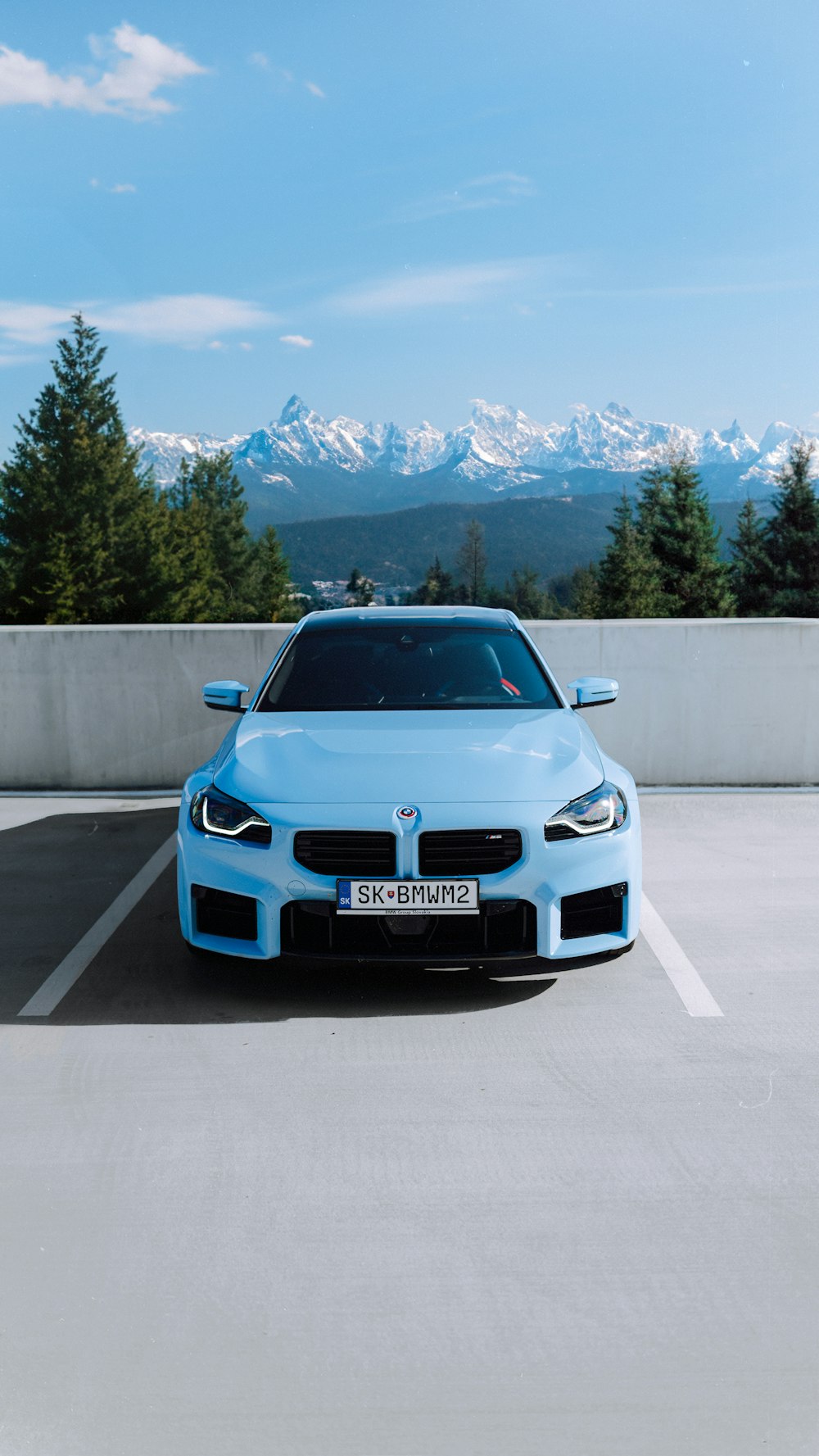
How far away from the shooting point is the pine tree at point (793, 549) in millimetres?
84375

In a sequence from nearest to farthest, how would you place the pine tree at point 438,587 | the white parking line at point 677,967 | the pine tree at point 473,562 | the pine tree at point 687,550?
the white parking line at point 677,967 → the pine tree at point 687,550 → the pine tree at point 438,587 → the pine tree at point 473,562

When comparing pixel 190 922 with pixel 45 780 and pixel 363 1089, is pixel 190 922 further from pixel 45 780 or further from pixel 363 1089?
pixel 45 780

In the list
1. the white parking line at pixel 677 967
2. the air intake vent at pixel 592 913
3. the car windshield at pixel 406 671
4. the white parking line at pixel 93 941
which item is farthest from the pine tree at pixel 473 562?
the air intake vent at pixel 592 913

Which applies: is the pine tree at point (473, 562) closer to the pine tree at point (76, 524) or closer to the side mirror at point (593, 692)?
the pine tree at point (76, 524)

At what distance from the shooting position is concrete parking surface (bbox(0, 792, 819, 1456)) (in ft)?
7.36

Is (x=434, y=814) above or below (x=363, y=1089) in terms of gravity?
above

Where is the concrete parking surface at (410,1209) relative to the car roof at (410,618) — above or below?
below

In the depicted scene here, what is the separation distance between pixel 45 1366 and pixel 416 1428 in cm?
74

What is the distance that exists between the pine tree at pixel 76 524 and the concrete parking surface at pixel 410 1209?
2746 inches

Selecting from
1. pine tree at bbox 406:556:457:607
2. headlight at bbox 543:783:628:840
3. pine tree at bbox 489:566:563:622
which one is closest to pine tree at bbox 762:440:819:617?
headlight at bbox 543:783:628:840

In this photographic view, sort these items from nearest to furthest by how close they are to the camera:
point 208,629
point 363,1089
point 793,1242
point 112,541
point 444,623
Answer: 1. point 793,1242
2. point 363,1089
3. point 444,623
4. point 208,629
5. point 112,541

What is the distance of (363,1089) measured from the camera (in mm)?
3682

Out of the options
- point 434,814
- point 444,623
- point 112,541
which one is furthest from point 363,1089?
point 112,541

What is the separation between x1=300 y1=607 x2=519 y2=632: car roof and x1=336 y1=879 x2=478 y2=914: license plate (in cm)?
220
